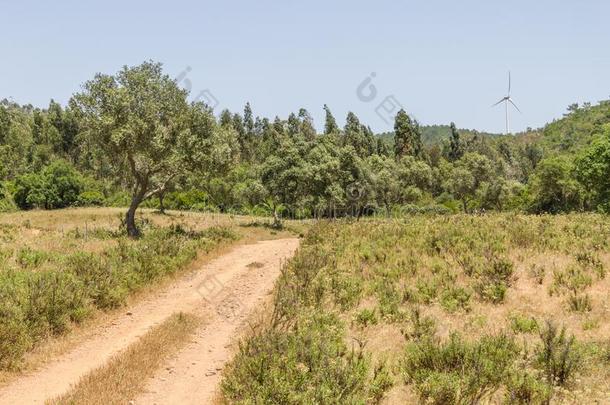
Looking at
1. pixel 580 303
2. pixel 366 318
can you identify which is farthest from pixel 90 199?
pixel 580 303

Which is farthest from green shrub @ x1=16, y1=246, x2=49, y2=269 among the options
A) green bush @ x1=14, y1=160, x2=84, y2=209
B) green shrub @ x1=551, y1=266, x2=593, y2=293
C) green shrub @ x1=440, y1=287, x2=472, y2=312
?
green bush @ x1=14, y1=160, x2=84, y2=209

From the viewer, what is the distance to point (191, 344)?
14484 mm

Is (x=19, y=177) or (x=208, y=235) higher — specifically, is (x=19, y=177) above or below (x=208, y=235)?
above

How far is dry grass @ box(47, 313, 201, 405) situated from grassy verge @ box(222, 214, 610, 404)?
2201 mm

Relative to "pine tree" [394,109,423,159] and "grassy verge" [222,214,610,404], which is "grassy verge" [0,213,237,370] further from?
"pine tree" [394,109,423,159]

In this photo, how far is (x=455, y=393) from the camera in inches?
367

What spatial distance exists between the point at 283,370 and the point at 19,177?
8266 centimetres

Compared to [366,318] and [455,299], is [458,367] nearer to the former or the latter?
[366,318]

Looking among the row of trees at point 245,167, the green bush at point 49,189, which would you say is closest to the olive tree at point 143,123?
the row of trees at point 245,167

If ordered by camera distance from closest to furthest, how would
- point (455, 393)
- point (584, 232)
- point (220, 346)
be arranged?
1. point (455, 393)
2. point (220, 346)
3. point (584, 232)

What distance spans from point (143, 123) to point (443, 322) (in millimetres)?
25358

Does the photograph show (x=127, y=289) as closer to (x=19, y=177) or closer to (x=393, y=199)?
(x=19, y=177)

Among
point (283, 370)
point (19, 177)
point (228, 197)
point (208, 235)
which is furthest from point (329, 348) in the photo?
point (19, 177)

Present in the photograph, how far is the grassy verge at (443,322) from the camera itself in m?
9.63
